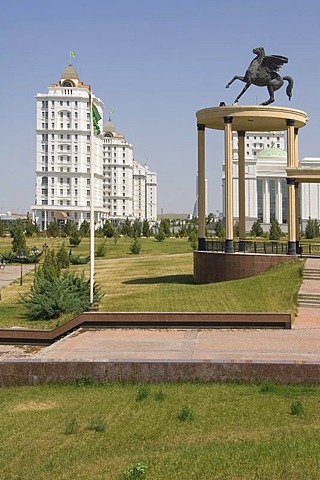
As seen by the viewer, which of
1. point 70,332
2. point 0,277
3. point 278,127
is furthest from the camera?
point 0,277

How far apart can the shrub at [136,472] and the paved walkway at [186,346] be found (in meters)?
4.43

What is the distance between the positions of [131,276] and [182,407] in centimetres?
2435

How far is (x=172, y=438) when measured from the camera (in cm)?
779

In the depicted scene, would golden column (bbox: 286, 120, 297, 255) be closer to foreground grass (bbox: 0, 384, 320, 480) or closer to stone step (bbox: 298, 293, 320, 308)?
stone step (bbox: 298, 293, 320, 308)

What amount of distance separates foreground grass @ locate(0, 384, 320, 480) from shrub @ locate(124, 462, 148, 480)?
0.08 m

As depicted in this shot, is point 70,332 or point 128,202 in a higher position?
point 128,202

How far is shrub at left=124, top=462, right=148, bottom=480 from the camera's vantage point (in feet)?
20.8

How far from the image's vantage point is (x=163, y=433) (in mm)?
8016

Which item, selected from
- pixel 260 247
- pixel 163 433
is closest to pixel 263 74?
pixel 260 247

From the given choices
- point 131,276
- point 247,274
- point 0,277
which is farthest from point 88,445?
point 0,277

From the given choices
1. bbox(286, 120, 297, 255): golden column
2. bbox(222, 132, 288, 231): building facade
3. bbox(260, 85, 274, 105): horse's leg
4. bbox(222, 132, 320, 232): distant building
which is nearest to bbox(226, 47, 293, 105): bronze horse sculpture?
bbox(260, 85, 274, 105): horse's leg

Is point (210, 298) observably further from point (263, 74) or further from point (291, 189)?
point (263, 74)

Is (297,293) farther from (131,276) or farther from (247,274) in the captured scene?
(131,276)

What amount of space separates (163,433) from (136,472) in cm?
168
